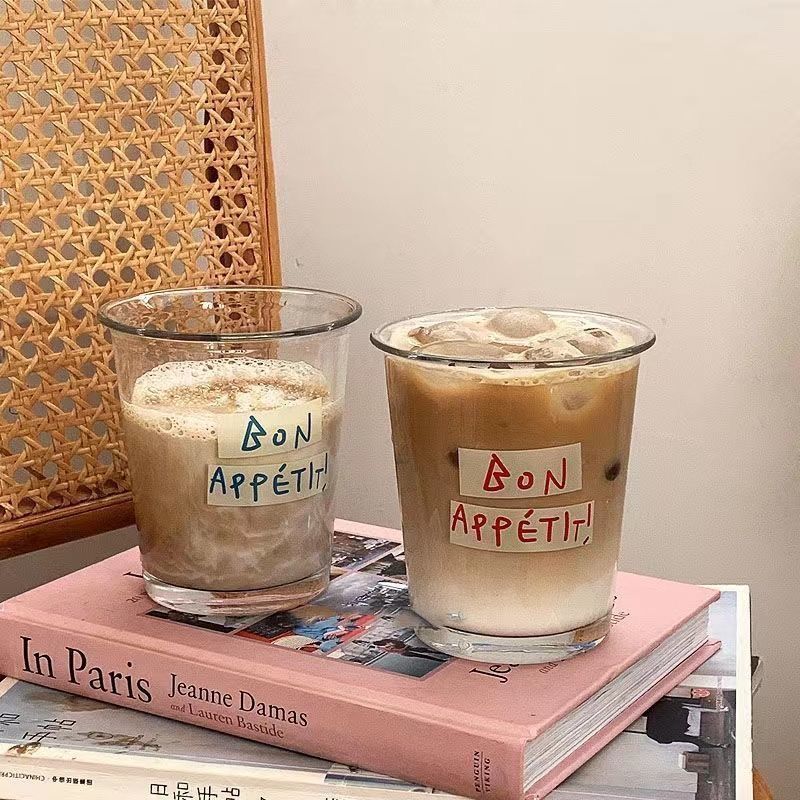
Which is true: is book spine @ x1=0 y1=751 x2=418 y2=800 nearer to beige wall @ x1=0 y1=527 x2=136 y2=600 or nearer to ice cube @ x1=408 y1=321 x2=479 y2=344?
ice cube @ x1=408 y1=321 x2=479 y2=344

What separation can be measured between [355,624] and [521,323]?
180mm

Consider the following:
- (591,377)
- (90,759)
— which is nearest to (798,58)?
(591,377)

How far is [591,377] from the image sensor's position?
522 mm

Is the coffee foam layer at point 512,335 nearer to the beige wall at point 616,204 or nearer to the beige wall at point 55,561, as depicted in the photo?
the beige wall at point 616,204

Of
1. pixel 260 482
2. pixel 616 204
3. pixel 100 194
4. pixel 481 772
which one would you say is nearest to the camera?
pixel 481 772

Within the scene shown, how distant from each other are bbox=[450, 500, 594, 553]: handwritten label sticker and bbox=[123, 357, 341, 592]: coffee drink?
0.10m

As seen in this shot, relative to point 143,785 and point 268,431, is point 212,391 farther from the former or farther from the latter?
point 143,785

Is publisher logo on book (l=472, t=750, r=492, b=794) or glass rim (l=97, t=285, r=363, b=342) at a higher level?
glass rim (l=97, t=285, r=363, b=342)

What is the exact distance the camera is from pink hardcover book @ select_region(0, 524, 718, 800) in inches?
19.4

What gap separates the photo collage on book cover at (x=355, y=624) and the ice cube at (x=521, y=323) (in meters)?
0.16

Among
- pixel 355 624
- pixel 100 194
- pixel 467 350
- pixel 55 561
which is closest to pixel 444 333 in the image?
pixel 467 350

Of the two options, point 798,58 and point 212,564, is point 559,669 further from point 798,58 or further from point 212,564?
point 798,58

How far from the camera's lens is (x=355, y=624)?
1.96 ft

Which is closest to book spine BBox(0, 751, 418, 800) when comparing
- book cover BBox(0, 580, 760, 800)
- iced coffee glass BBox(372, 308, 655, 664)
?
book cover BBox(0, 580, 760, 800)
